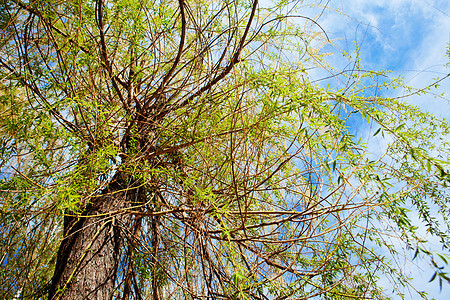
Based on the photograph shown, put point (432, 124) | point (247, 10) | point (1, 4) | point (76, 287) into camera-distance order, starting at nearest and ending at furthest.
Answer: point (76, 287) → point (1, 4) → point (247, 10) → point (432, 124)

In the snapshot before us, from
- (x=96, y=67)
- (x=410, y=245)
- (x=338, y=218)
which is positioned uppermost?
(x=96, y=67)

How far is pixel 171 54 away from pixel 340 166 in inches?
51.7

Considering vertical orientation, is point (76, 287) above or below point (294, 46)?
below

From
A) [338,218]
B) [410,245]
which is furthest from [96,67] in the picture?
[410,245]

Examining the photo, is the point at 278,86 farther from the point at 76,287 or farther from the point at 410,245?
the point at 76,287

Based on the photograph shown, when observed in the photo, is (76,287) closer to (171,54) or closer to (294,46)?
(171,54)

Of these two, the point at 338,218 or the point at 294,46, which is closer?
the point at 338,218

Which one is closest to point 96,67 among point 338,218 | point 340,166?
point 340,166

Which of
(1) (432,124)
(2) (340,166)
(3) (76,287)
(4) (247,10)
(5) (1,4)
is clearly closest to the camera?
(2) (340,166)

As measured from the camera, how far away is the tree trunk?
137 cm

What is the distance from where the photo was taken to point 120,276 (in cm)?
170

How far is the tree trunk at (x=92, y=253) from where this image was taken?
137cm

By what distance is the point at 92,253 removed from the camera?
1.49 meters

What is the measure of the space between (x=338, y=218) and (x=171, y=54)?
1.44 m
